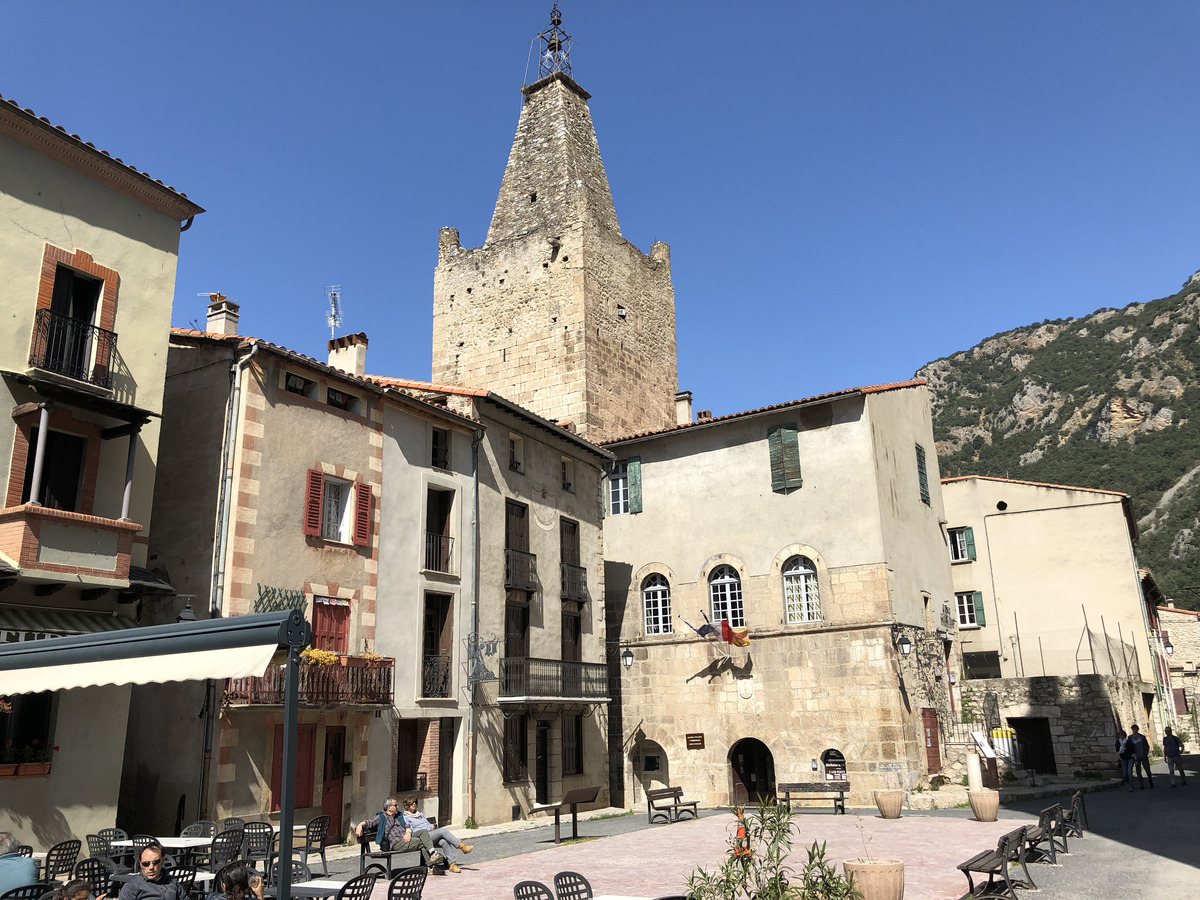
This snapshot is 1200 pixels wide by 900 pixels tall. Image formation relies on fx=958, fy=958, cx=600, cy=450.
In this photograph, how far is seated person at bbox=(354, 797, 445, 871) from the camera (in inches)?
548

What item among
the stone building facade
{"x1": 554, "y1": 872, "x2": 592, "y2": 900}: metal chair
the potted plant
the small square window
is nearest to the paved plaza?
the potted plant

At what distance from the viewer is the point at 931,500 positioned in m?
28.8

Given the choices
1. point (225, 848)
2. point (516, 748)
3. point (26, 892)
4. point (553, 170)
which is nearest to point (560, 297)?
point (553, 170)

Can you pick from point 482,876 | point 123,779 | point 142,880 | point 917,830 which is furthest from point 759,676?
point 142,880

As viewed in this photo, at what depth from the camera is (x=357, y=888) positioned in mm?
8805

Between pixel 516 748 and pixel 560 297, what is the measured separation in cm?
1683

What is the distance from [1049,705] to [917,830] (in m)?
11.7

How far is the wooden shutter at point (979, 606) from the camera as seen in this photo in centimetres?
3291

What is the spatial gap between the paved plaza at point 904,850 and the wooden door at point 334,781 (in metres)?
0.93

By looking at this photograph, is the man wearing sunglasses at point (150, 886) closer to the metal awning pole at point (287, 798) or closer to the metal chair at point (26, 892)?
the metal chair at point (26, 892)

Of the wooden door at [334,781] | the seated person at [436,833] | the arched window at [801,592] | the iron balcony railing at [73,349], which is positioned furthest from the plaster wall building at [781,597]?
the iron balcony railing at [73,349]

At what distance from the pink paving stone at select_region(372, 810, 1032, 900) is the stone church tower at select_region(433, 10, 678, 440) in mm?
16155

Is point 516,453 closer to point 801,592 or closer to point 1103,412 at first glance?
→ point 801,592

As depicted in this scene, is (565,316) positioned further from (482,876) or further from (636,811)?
(482,876)
